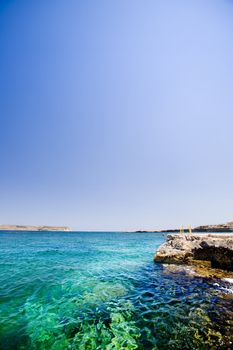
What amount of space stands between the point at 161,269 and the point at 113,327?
838 cm

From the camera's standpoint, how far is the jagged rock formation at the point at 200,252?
40.9 feet

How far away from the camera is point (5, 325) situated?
6.21m

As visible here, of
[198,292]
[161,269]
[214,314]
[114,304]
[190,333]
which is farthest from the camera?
[161,269]

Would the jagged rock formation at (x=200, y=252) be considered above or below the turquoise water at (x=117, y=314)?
above

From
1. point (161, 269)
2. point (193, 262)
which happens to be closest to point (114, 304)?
point (161, 269)

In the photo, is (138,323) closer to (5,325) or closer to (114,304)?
(114,304)

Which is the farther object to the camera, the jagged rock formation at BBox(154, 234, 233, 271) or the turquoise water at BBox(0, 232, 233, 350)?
the jagged rock formation at BBox(154, 234, 233, 271)

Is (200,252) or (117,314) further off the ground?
(200,252)

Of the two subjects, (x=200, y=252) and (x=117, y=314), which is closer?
(x=117, y=314)

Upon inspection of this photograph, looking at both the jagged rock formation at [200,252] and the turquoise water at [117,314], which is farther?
the jagged rock formation at [200,252]

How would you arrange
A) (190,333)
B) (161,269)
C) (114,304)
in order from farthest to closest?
(161,269)
(114,304)
(190,333)

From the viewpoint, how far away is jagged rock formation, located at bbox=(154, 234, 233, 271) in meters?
12.5

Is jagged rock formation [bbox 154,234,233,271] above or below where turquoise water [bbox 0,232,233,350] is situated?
above

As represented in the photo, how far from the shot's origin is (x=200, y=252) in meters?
14.2
